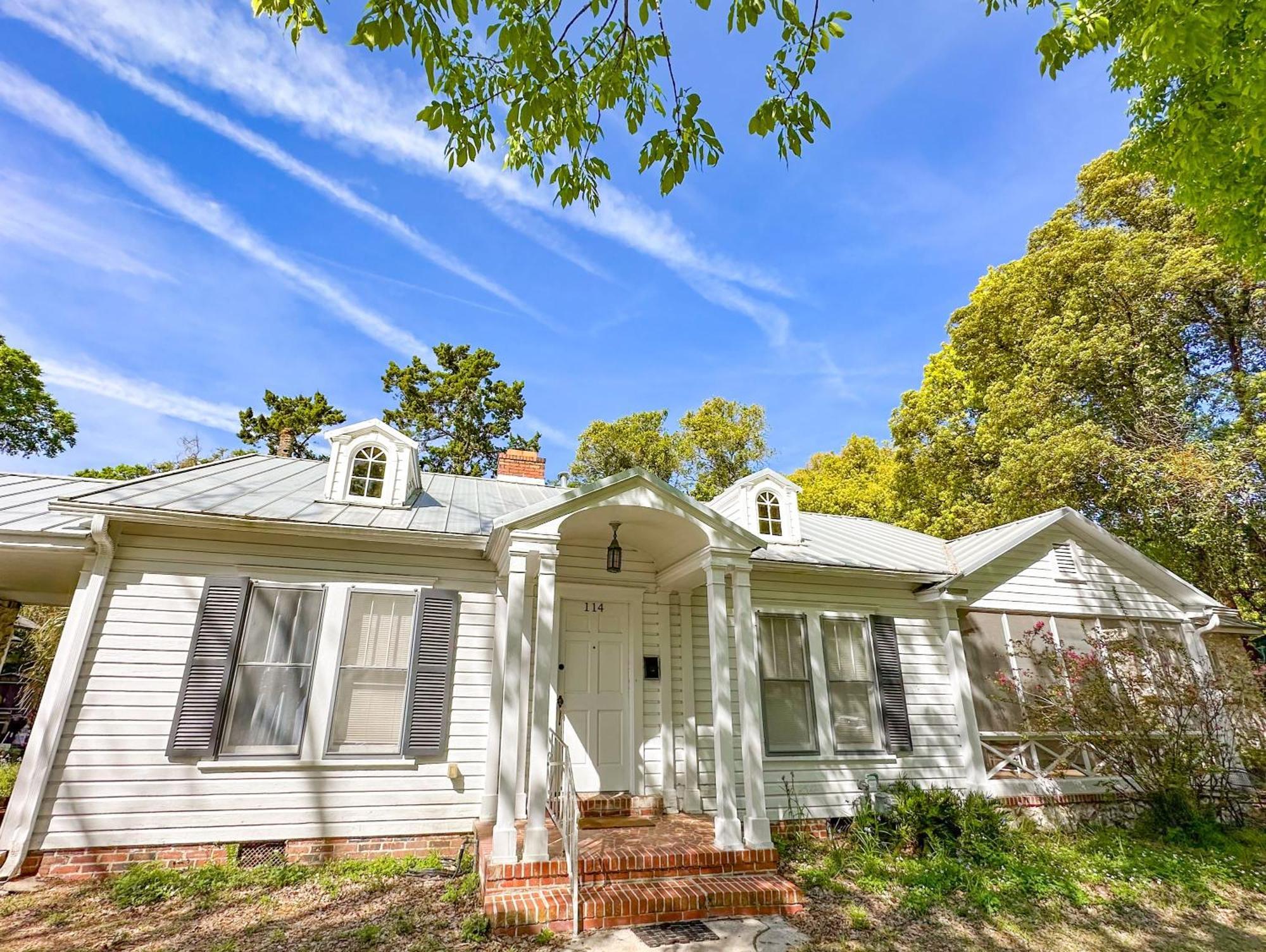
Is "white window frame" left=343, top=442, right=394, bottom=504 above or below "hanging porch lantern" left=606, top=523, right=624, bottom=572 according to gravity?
above

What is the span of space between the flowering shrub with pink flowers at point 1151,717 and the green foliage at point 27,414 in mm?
33116

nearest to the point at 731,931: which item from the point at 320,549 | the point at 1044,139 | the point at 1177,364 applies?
the point at 320,549

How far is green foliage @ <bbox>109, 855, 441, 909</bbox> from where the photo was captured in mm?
5266

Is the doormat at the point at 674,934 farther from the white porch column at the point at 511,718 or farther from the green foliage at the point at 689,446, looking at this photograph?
the green foliage at the point at 689,446

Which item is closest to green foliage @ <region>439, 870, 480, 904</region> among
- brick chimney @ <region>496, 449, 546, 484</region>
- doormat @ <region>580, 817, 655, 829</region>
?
doormat @ <region>580, 817, 655, 829</region>

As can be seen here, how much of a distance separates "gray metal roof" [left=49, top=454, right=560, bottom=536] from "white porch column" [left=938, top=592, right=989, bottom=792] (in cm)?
663

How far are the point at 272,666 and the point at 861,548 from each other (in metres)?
8.32

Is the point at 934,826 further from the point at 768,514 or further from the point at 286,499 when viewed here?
the point at 286,499

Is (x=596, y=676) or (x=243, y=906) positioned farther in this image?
(x=596, y=676)

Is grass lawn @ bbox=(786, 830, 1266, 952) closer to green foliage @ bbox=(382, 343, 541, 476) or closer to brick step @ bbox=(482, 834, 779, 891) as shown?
brick step @ bbox=(482, 834, 779, 891)

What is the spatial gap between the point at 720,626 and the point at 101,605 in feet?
21.2

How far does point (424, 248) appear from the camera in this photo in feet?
28.5

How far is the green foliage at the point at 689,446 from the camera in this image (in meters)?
24.8

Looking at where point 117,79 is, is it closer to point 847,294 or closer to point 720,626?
point 720,626
